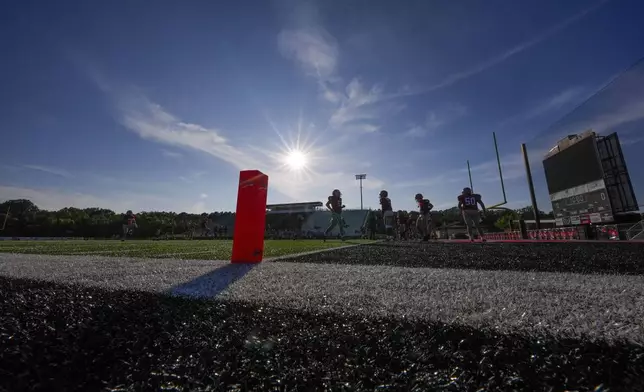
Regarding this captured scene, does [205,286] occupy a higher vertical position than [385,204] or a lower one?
lower

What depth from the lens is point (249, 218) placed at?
3.34m

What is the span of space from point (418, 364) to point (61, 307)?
58.1 inches

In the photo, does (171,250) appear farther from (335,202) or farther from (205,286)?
(335,202)

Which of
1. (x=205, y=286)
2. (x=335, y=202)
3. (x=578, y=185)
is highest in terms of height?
(x=578, y=185)

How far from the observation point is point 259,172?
3.47m

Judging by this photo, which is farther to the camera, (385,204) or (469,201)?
(385,204)

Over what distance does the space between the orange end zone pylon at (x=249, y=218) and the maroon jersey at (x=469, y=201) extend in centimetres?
802

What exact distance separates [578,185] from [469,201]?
9814mm

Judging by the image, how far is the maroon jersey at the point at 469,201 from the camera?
373 inches

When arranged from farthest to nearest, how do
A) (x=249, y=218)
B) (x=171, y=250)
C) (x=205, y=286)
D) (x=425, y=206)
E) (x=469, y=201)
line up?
(x=425, y=206) < (x=469, y=201) < (x=171, y=250) < (x=249, y=218) < (x=205, y=286)

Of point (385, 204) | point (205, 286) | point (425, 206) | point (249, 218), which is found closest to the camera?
point (205, 286)

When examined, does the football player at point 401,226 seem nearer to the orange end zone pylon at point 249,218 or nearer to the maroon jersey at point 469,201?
the maroon jersey at point 469,201

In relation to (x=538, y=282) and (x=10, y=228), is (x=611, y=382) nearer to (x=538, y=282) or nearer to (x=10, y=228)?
(x=538, y=282)

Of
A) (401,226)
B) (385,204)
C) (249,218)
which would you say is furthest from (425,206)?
(249,218)
